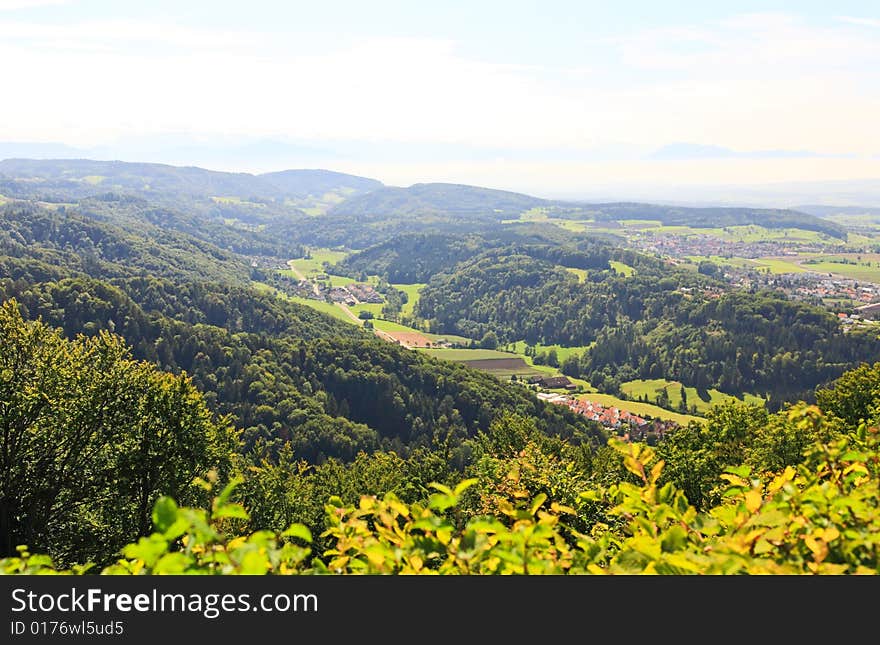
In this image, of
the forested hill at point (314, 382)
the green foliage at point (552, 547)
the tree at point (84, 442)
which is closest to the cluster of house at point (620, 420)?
the forested hill at point (314, 382)

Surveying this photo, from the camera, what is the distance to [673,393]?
17325 centimetres

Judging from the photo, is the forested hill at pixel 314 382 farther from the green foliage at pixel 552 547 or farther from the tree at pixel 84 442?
the green foliage at pixel 552 547

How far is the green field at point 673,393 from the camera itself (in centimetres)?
16538

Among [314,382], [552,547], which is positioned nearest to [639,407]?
[314,382]

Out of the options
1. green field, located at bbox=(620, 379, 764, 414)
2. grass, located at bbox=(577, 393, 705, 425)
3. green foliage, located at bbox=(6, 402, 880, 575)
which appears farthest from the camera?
green field, located at bbox=(620, 379, 764, 414)

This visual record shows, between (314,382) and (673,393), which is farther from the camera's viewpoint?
(673,393)

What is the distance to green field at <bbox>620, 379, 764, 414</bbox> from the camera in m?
165

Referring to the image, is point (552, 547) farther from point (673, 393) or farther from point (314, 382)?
point (673, 393)

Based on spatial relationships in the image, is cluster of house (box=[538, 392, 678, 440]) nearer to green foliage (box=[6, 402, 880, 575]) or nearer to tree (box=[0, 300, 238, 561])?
tree (box=[0, 300, 238, 561])

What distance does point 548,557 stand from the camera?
4395 millimetres

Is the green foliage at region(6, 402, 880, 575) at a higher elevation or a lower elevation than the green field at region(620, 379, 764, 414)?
higher

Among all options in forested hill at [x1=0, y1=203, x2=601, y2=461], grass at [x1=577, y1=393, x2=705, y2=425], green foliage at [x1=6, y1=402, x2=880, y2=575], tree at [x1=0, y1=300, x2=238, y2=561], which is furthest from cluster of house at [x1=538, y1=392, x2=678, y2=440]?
green foliage at [x1=6, y1=402, x2=880, y2=575]
